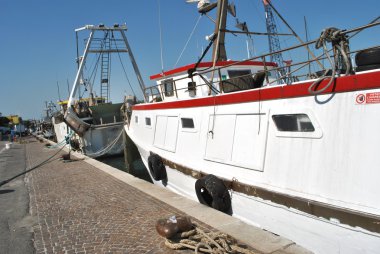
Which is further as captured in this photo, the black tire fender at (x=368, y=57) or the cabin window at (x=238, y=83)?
the cabin window at (x=238, y=83)

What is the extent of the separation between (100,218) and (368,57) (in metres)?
5.26

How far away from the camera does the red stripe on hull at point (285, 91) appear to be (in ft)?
14.0

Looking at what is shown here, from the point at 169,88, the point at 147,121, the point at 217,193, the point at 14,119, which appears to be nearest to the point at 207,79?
the point at 169,88

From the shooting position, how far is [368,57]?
480 cm

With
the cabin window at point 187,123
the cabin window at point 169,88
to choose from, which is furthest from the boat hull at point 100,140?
the cabin window at point 187,123

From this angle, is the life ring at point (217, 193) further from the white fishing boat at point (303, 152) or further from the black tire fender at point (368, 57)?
the black tire fender at point (368, 57)

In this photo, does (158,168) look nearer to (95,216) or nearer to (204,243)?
(95,216)

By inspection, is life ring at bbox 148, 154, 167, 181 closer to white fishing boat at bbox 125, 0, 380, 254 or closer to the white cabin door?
white fishing boat at bbox 125, 0, 380, 254

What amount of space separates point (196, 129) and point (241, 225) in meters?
3.05

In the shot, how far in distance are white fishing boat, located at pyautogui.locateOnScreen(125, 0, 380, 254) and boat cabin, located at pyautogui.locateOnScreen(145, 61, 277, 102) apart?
71 mm

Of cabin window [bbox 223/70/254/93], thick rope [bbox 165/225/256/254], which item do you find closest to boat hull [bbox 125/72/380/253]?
cabin window [bbox 223/70/254/93]

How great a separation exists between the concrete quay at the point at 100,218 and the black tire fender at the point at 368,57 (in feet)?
9.22

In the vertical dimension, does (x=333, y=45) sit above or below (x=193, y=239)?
above

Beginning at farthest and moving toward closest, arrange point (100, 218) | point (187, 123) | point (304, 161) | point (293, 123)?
point (187, 123), point (100, 218), point (293, 123), point (304, 161)
